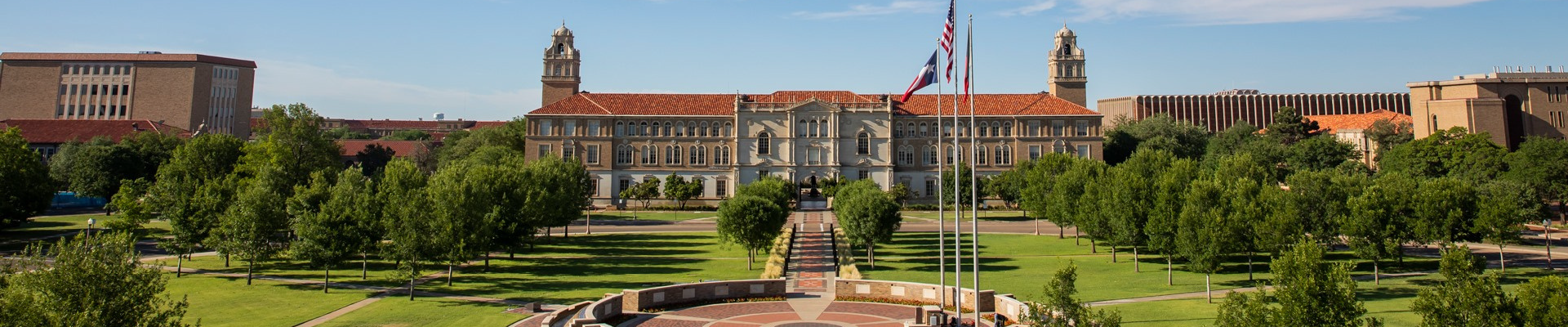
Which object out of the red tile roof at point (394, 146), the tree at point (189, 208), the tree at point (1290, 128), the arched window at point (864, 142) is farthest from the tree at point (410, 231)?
the red tile roof at point (394, 146)

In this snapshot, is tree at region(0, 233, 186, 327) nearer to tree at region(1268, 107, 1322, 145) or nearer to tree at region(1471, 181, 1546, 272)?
tree at region(1471, 181, 1546, 272)

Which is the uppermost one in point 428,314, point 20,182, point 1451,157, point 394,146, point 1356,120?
point 1356,120

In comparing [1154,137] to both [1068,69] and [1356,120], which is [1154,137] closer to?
[1068,69]

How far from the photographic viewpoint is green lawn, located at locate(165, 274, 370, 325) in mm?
29078

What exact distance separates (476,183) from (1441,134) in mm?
81961

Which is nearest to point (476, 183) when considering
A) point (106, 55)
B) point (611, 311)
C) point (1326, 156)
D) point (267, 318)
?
point (267, 318)

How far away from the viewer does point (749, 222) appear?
43.5 m

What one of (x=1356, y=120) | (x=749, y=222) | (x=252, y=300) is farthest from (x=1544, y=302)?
(x=1356, y=120)

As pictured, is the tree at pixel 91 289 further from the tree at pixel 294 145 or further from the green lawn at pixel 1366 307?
the tree at pixel 294 145

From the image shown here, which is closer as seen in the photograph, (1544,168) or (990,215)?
(1544,168)

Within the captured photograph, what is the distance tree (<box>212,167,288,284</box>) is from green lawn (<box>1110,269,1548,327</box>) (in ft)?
A: 114

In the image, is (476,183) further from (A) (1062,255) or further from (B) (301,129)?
(B) (301,129)

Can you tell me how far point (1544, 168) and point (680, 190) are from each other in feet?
233

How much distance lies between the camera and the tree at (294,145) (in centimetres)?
6994
